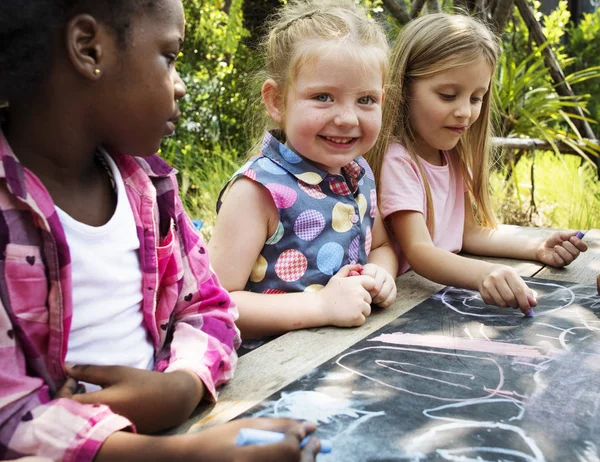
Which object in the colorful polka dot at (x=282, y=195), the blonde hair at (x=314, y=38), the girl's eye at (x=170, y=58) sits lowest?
the colorful polka dot at (x=282, y=195)

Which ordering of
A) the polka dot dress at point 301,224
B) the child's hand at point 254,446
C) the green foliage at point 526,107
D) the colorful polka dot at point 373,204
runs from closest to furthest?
the child's hand at point 254,446
the polka dot dress at point 301,224
the colorful polka dot at point 373,204
the green foliage at point 526,107

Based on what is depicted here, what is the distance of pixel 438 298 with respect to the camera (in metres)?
1.88

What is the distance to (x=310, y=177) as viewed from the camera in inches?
74.3

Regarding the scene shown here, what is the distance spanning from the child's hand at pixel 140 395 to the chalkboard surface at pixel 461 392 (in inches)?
5.4

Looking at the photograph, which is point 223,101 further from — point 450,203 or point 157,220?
point 157,220

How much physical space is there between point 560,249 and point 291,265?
37.3 inches

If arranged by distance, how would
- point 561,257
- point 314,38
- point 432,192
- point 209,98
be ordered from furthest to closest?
point 209,98 < point 432,192 < point 561,257 < point 314,38

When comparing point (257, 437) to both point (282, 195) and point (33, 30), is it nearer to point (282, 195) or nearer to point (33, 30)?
point (33, 30)

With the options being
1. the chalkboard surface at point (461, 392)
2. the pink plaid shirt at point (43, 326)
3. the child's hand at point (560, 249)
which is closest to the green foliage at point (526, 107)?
the child's hand at point (560, 249)

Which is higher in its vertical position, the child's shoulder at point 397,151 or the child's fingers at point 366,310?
the child's shoulder at point 397,151

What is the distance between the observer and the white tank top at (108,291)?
3.60ft

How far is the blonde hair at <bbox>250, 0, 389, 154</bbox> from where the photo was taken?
1837 mm

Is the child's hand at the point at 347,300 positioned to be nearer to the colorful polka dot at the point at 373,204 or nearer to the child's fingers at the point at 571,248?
the colorful polka dot at the point at 373,204

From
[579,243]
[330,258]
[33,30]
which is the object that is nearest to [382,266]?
[330,258]
